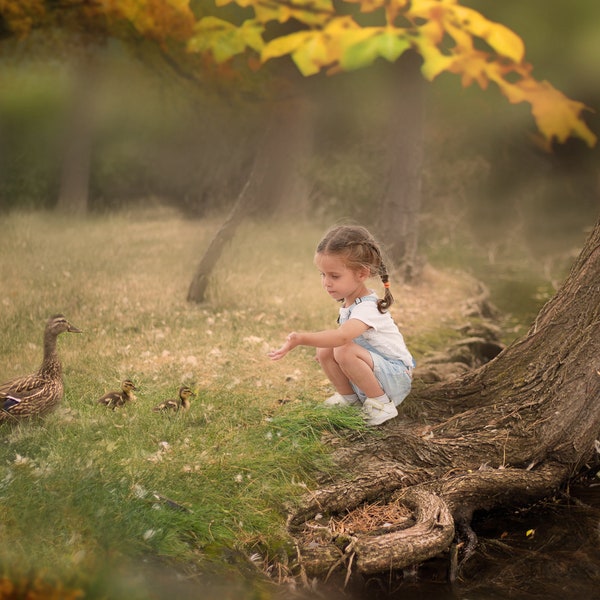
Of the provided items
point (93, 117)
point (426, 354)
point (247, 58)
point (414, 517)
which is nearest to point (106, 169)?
point (93, 117)

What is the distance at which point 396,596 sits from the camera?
327cm

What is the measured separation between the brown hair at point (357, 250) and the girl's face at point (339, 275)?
2 centimetres

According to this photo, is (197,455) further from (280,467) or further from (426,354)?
(426,354)

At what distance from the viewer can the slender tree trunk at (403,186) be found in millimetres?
6812

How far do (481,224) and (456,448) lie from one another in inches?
164

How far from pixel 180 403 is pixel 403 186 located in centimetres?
364

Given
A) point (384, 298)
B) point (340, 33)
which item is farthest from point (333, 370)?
point (340, 33)

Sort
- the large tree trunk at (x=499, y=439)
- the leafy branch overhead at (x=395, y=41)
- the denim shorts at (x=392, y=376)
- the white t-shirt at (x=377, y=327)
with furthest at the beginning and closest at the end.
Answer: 1. the leafy branch overhead at (x=395, y=41)
2. the denim shorts at (x=392, y=376)
3. the white t-shirt at (x=377, y=327)
4. the large tree trunk at (x=499, y=439)

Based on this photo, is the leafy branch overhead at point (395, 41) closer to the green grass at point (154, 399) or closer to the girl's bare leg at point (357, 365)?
the green grass at point (154, 399)

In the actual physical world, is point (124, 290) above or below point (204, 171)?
below

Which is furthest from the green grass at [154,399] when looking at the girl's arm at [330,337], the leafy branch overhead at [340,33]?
the leafy branch overhead at [340,33]

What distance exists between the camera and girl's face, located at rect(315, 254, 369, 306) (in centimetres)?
379

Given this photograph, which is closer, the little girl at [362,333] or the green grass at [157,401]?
the green grass at [157,401]

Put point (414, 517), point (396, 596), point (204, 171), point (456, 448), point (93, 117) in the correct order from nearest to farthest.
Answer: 1. point (396, 596)
2. point (414, 517)
3. point (456, 448)
4. point (93, 117)
5. point (204, 171)
